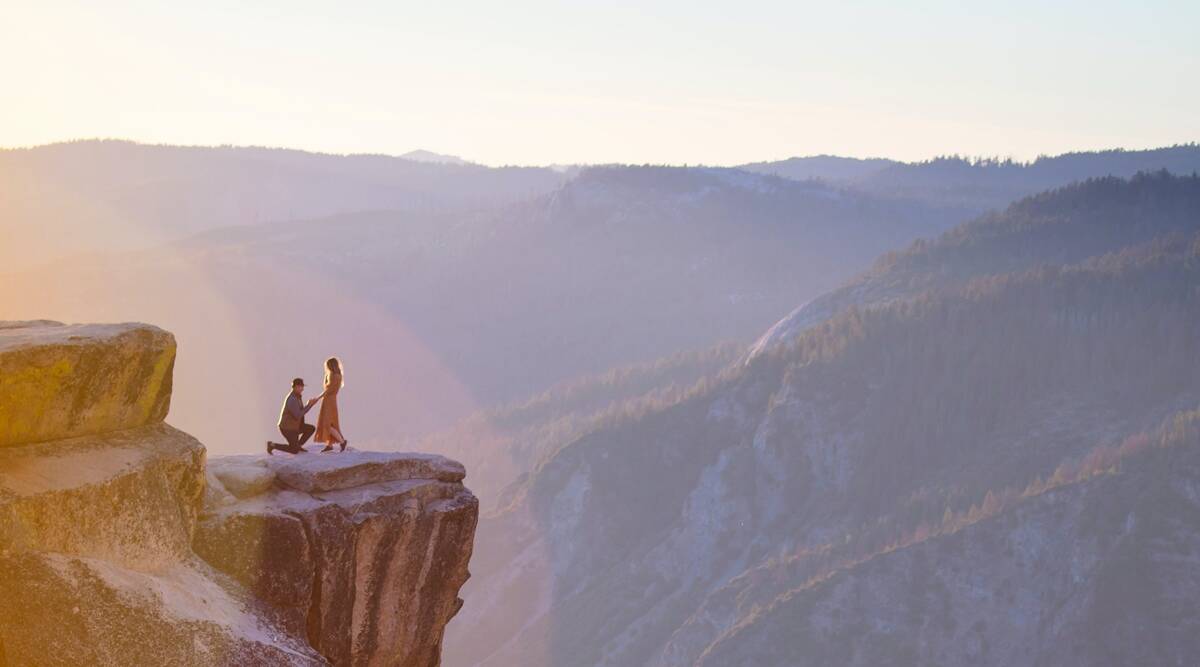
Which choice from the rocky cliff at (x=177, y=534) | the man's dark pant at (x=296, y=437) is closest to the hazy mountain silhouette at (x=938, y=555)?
the rocky cliff at (x=177, y=534)

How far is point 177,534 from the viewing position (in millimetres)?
27469

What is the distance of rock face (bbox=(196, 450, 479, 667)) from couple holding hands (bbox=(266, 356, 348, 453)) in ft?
3.00

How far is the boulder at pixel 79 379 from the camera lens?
25.5 m

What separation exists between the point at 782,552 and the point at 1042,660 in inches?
1856

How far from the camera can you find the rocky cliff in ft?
79.9

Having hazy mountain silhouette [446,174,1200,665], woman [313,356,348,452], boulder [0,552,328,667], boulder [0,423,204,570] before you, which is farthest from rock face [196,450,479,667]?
hazy mountain silhouette [446,174,1200,665]

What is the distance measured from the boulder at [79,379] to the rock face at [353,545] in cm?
250

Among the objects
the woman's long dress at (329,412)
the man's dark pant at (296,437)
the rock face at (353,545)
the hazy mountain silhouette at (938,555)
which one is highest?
the woman's long dress at (329,412)

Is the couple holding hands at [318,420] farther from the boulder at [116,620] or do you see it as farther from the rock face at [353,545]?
the boulder at [116,620]

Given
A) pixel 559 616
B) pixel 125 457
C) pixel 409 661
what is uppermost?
pixel 125 457

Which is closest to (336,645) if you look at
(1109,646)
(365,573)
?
(365,573)

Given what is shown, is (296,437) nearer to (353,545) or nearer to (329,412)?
(329,412)

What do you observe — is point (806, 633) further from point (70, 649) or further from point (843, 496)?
point (70, 649)

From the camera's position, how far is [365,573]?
30594 millimetres
